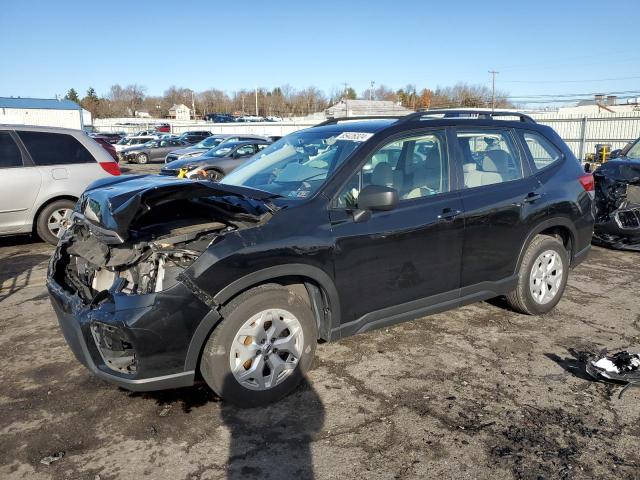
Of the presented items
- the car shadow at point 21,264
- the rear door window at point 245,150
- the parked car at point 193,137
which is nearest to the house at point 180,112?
the parked car at point 193,137

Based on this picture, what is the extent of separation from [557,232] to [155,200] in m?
3.90

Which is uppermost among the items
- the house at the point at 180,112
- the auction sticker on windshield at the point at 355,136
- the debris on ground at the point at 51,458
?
the house at the point at 180,112

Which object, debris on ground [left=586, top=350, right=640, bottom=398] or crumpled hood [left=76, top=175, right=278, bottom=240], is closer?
crumpled hood [left=76, top=175, right=278, bottom=240]

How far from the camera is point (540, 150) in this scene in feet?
16.5

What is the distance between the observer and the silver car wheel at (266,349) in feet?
10.7

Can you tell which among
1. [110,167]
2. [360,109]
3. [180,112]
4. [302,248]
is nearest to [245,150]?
[110,167]

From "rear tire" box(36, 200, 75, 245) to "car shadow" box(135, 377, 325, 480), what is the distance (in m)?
5.30

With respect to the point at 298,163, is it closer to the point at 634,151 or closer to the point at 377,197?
the point at 377,197

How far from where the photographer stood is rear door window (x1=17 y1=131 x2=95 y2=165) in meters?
7.77

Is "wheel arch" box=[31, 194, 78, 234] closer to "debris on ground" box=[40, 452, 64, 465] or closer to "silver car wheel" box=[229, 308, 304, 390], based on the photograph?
"debris on ground" box=[40, 452, 64, 465]

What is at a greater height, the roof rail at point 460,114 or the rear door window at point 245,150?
the roof rail at point 460,114

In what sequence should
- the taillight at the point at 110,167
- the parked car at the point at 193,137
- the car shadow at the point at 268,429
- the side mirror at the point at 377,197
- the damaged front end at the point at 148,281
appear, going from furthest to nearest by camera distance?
the parked car at the point at 193,137
the taillight at the point at 110,167
the side mirror at the point at 377,197
the damaged front end at the point at 148,281
the car shadow at the point at 268,429

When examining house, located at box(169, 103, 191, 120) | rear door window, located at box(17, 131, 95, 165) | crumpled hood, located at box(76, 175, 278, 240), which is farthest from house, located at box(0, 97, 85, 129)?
house, located at box(169, 103, 191, 120)

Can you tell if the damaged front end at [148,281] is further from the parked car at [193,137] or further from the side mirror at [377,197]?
the parked car at [193,137]
